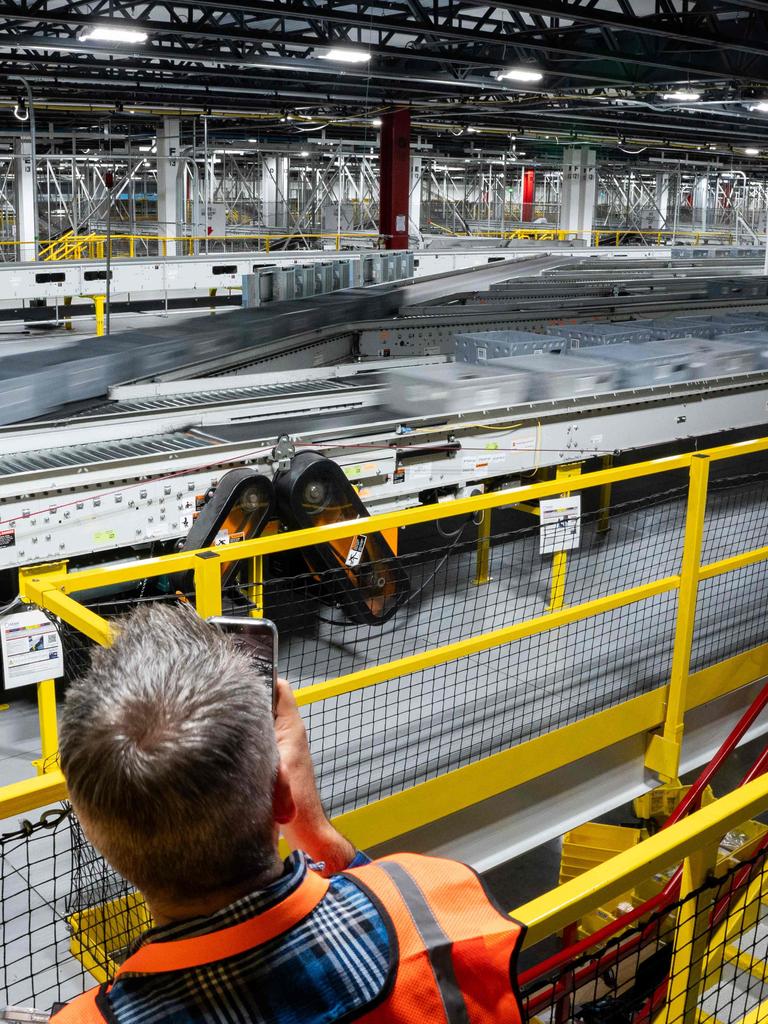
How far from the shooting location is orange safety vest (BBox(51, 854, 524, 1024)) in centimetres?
107

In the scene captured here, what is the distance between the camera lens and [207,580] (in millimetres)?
3123

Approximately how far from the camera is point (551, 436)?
6543 mm

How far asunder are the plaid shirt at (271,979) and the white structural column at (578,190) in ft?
91.0

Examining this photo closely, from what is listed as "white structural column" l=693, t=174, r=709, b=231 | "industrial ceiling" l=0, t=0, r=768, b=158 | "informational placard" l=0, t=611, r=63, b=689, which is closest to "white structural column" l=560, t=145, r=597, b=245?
"industrial ceiling" l=0, t=0, r=768, b=158

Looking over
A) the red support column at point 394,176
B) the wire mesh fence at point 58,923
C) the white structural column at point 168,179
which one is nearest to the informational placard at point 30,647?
the wire mesh fence at point 58,923

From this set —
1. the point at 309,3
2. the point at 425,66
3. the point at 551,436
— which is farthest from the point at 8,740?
the point at 425,66

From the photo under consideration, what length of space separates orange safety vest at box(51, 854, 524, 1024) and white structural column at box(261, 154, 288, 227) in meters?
25.3

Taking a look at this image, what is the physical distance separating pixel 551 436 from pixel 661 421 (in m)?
1.08

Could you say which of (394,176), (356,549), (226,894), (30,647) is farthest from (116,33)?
(226,894)

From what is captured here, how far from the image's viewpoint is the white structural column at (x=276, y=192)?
26.6 meters

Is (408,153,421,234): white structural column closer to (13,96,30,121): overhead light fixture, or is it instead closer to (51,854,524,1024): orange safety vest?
(13,96,30,121): overhead light fixture

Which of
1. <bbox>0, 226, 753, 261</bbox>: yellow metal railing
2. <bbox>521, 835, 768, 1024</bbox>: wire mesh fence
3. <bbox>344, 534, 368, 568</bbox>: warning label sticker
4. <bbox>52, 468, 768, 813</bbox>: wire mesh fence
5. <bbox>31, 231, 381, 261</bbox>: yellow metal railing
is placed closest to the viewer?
<bbox>521, 835, 768, 1024</bbox>: wire mesh fence

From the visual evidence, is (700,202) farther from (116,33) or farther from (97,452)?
(97,452)

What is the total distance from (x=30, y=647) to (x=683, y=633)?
8.88 feet
